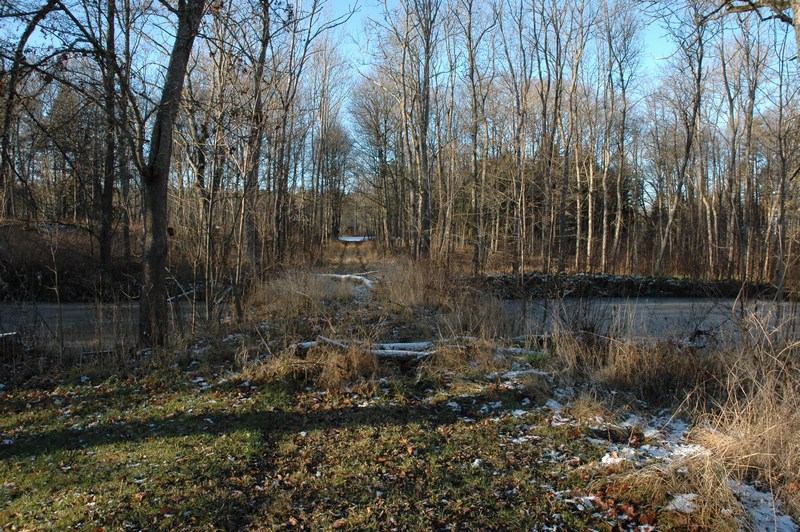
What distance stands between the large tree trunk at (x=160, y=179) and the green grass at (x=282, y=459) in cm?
137

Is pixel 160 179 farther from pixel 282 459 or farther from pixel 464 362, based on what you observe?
pixel 464 362

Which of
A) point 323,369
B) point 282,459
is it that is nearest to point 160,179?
point 323,369

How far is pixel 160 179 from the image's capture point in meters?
6.44

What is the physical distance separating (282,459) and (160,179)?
4.40 metres

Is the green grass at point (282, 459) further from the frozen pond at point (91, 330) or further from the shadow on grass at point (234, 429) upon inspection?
the frozen pond at point (91, 330)

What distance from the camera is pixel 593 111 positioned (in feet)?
83.7

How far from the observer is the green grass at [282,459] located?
293 centimetres

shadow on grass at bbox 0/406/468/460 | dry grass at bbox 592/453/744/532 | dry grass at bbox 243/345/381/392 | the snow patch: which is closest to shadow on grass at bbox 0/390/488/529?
shadow on grass at bbox 0/406/468/460

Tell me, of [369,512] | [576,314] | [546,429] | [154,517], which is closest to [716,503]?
[546,429]

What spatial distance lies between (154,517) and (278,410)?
6.06ft

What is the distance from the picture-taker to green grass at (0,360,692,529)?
2926mm

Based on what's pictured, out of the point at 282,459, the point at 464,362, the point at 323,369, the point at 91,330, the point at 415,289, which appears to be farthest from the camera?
the point at 415,289

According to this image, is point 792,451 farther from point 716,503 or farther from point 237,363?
point 237,363

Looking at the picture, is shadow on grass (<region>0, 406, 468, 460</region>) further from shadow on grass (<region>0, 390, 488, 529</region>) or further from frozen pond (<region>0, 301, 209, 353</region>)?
frozen pond (<region>0, 301, 209, 353</region>)
